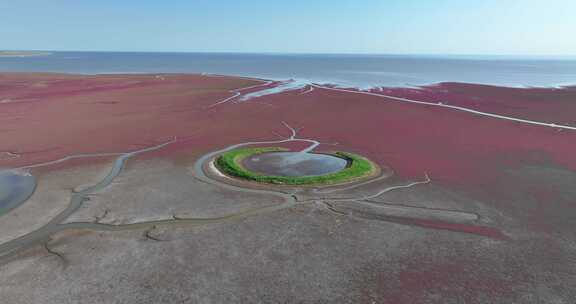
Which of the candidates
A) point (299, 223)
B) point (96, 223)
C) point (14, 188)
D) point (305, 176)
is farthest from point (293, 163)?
point (14, 188)

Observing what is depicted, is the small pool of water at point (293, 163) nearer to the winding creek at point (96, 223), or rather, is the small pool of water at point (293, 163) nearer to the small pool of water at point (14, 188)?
the winding creek at point (96, 223)

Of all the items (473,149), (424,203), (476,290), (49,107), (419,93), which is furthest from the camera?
(419,93)

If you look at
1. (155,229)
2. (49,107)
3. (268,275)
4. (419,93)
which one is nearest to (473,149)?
(268,275)

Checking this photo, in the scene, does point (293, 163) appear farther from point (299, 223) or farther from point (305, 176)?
point (299, 223)

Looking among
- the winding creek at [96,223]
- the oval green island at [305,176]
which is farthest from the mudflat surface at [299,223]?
the oval green island at [305,176]

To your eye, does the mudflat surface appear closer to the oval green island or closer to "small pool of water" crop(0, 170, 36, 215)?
"small pool of water" crop(0, 170, 36, 215)

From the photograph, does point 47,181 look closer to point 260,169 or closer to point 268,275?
point 260,169

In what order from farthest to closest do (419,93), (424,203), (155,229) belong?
(419,93) → (424,203) → (155,229)

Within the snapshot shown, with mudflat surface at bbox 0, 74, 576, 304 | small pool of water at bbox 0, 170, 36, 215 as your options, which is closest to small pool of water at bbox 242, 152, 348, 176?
mudflat surface at bbox 0, 74, 576, 304
